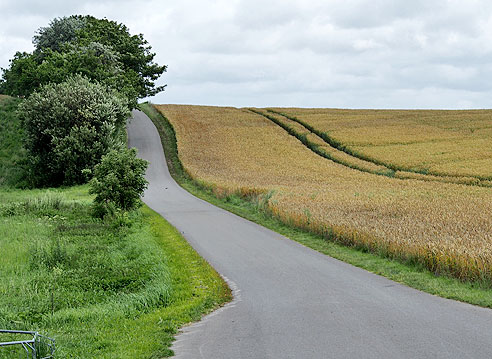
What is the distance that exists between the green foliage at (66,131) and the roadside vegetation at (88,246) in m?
0.09

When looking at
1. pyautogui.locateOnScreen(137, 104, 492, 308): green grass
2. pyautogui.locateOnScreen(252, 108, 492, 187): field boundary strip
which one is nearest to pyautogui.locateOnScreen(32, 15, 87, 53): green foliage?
pyautogui.locateOnScreen(252, 108, 492, 187): field boundary strip

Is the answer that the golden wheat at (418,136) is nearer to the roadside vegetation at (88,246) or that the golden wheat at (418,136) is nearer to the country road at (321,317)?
the roadside vegetation at (88,246)

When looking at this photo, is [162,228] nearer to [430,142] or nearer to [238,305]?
[238,305]

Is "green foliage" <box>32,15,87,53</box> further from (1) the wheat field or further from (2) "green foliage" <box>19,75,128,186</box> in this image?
(2) "green foliage" <box>19,75,128,186</box>

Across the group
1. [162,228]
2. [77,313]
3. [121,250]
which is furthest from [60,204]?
[77,313]

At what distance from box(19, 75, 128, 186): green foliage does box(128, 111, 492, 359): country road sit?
1130 inches

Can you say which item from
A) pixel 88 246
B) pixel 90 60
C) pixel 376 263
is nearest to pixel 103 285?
pixel 88 246

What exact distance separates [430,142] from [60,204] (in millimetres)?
44133

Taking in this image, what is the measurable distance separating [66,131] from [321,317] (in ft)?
125

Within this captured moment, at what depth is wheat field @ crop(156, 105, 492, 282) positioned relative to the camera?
14.9 metres

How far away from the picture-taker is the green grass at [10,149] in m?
46.5

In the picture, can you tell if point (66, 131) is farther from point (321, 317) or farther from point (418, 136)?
point (418, 136)

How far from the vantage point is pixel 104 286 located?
13562 millimetres

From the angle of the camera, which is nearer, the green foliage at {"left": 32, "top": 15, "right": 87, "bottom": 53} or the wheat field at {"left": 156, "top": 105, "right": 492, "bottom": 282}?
the wheat field at {"left": 156, "top": 105, "right": 492, "bottom": 282}
